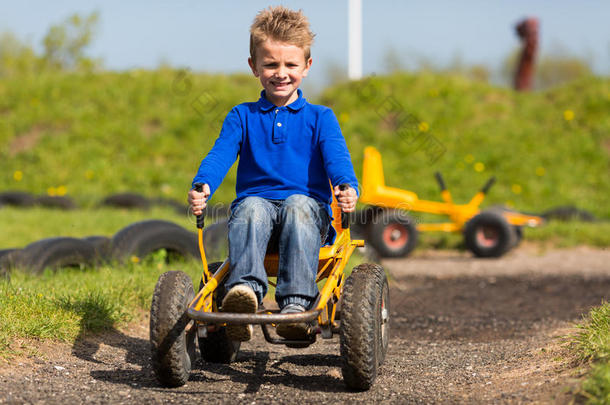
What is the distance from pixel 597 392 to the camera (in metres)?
2.59

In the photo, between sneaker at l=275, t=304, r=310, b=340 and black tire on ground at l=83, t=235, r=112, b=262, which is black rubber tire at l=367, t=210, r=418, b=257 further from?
sneaker at l=275, t=304, r=310, b=340

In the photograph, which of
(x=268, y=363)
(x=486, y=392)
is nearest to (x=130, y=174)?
(x=268, y=363)

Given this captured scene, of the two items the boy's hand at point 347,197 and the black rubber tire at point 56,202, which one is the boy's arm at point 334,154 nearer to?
the boy's hand at point 347,197

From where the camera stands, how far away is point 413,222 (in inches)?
382

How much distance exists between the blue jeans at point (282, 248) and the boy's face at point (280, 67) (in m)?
0.63

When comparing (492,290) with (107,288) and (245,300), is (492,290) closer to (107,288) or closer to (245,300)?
(107,288)

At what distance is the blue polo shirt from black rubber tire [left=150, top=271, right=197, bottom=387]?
1.94 feet

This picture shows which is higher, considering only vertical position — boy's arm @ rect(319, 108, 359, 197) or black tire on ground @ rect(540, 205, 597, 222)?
boy's arm @ rect(319, 108, 359, 197)

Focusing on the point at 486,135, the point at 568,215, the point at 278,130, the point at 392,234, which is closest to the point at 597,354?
the point at 278,130

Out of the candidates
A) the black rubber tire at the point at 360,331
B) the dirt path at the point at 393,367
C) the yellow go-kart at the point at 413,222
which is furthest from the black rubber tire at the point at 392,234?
the black rubber tire at the point at 360,331

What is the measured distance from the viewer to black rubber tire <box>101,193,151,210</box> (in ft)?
35.8

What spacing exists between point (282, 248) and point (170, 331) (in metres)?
0.66

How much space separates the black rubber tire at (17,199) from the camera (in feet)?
36.1

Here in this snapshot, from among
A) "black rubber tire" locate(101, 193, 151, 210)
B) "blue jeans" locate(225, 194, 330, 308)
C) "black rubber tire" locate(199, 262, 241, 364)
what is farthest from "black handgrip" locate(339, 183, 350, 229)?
"black rubber tire" locate(101, 193, 151, 210)
